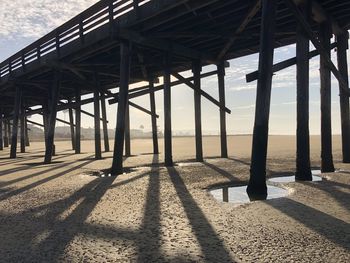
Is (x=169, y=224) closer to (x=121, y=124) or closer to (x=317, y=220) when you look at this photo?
(x=317, y=220)

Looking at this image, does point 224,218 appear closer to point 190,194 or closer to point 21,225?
point 190,194

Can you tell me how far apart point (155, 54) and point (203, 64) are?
2256 millimetres

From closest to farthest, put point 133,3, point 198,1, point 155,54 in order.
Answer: point 198,1 → point 133,3 → point 155,54

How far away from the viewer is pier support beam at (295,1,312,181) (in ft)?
28.9

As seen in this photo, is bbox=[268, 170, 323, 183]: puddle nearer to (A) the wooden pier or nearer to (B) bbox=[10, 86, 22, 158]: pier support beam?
(A) the wooden pier

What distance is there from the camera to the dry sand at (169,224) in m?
4.00

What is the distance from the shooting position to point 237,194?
741 cm

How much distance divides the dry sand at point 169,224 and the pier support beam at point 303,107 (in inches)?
26.0

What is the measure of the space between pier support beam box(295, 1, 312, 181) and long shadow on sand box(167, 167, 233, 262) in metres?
3.03

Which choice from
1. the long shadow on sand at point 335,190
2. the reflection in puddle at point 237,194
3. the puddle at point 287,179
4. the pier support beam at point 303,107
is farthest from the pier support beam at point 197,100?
the long shadow on sand at point 335,190

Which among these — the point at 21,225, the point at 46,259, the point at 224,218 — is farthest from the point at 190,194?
the point at 46,259

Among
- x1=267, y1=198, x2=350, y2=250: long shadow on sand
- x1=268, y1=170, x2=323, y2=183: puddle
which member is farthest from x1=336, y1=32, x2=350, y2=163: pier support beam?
x1=267, y1=198, x2=350, y2=250: long shadow on sand

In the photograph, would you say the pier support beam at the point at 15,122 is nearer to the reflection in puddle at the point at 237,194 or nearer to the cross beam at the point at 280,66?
the reflection in puddle at the point at 237,194

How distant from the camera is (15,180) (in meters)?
10.3
